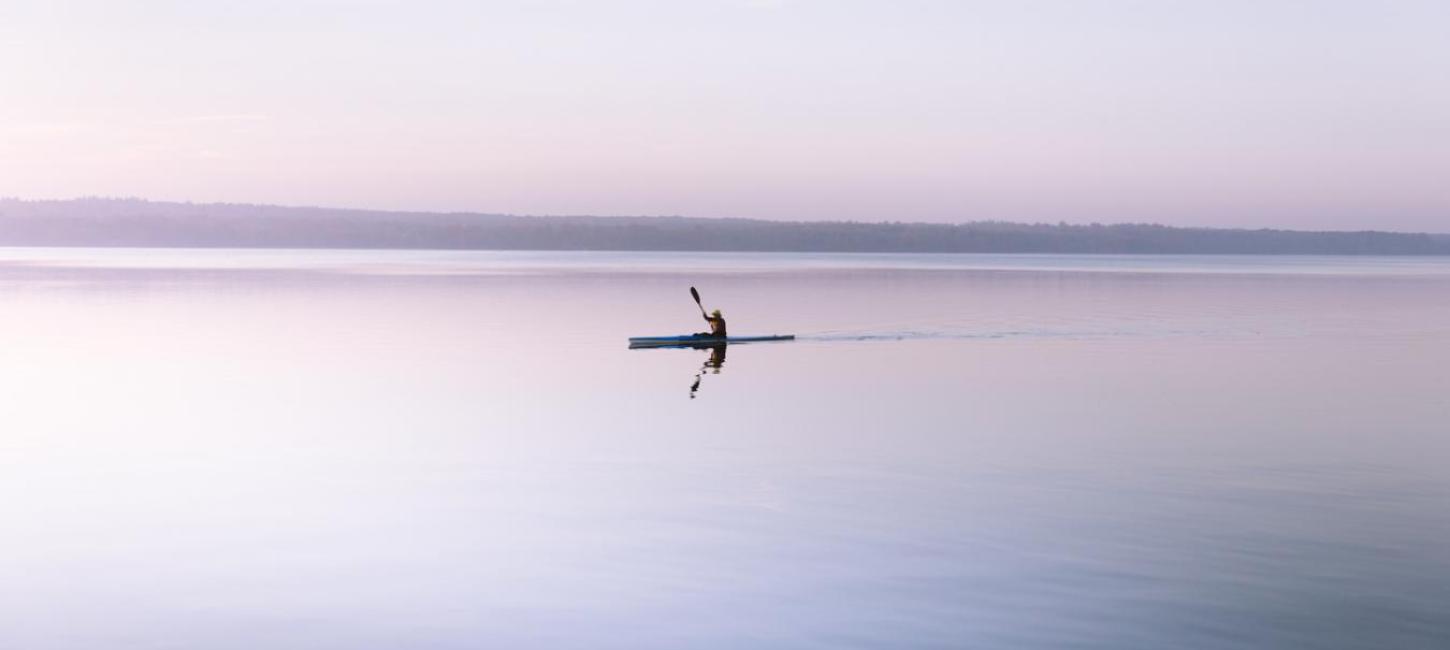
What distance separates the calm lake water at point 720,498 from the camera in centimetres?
1331

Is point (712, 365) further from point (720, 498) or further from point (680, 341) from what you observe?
point (720, 498)

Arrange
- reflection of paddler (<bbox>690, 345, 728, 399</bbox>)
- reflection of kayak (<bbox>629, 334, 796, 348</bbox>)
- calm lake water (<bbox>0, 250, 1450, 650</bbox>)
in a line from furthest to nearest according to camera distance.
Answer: reflection of kayak (<bbox>629, 334, 796, 348</bbox>) < reflection of paddler (<bbox>690, 345, 728, 399</bbox>) < calm lake water (<bbox>0, 250, 1450, 650</bbox>)

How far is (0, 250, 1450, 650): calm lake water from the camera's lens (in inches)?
524

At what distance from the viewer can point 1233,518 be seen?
58.1 feet

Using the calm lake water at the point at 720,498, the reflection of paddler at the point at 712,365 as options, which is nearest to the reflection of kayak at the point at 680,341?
the reflection of paddler at the point at 712,365

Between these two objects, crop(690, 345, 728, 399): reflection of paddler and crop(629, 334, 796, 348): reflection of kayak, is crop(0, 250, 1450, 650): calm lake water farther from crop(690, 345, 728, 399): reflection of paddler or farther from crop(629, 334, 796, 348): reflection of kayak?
crop(629, 334, 796, 348): reflection of kayak

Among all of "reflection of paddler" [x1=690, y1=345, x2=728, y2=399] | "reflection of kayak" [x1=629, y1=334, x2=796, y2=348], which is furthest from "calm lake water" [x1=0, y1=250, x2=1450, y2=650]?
"reflection of kayak" [x1=629, y1=334, x2=796, y2=348]

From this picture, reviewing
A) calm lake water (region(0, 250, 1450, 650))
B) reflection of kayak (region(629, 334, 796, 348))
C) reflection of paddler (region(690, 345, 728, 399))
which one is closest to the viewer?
calm lake water (region(0, 250, 1450, 650))

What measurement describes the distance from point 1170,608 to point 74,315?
54648mm

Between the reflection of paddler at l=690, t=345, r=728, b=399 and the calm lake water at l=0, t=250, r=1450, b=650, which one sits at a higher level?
the calm lake water at l=0, t=250, r=1450, b=650

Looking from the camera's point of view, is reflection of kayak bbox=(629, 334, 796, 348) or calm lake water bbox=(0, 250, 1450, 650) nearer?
calm lake water bbox=(0, 250, 1450, 650)

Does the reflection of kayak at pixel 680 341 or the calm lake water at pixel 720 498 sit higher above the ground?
the calm lake water at pixel 720 498

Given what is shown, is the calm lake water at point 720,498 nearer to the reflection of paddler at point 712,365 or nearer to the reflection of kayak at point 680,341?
the reflection of paddler at point 712,365

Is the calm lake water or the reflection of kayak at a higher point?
the calm lake water
